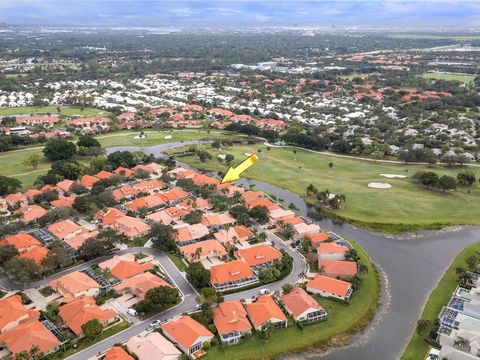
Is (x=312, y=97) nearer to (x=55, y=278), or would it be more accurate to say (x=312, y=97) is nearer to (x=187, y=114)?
(x=187, y=114)

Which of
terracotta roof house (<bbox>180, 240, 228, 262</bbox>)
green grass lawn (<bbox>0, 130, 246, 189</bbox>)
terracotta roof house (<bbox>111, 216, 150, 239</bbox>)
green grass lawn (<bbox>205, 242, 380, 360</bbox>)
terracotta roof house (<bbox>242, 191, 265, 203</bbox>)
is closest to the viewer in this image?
green grass lawn (<bbox>205, 242, 380, 360</bbox>)

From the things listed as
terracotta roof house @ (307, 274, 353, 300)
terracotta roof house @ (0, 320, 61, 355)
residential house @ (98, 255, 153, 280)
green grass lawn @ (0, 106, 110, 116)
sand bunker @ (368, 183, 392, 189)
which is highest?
→ green grass lawn @ (0, 106, 110, 116)

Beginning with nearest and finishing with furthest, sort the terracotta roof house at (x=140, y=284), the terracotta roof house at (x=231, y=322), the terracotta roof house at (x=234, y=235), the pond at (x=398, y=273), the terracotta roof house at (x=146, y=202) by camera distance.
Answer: the terracotta roof house at (x=231, y=322), the pond at (x=398, y=273), the terracotta roof house at (x=140, y=284), the terracotta roof house at (x=234, y=235), the terracotta roof house at (x=146, y=202)

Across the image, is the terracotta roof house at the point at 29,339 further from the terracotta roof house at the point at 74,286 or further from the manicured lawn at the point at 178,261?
the manicured lawn at the point at 178,261

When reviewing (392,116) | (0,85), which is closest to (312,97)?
(392,116)

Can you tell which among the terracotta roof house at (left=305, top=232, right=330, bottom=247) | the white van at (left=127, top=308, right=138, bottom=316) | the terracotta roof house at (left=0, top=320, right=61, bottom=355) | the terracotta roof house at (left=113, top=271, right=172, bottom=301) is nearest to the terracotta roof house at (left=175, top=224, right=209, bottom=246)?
the terracotta roof house at (left=113, top=271, right=172, bottom=301)

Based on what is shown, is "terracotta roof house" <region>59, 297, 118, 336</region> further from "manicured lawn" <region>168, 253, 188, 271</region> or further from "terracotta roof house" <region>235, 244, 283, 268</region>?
"terracotta roof house" <region>235, 244, 283, 268</region>

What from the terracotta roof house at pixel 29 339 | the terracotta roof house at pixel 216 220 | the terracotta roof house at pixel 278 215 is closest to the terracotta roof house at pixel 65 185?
the terracotta roof house at pixel 216 220

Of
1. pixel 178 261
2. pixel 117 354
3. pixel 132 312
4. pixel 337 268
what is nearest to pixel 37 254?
pixel 132 312
